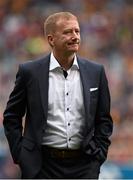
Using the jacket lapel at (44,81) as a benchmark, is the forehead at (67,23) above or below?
above

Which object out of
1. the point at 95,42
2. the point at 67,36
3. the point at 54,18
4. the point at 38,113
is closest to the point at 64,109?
the point at 38,113

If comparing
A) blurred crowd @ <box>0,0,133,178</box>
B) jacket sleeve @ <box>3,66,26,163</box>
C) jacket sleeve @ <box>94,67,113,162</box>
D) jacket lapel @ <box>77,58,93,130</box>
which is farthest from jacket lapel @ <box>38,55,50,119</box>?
blurred crowd @ <box>0,0,133,178</box>

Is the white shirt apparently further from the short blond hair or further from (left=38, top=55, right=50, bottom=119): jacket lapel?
the short blond hair

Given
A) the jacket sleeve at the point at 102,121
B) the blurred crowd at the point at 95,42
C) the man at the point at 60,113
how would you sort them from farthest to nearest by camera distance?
the blurred crowd at the point at 95,42 < the jacket sleeve at the point at 102,121 < the man at the point at 60,113

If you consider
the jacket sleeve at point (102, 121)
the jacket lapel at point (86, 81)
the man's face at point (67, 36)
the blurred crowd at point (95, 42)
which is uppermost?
the man's face at point (67, 36)

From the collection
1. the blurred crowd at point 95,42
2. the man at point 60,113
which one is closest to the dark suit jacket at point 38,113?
the man at point 60,113

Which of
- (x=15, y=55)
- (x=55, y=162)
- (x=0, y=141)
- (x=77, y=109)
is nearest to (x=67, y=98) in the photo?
(x=77, y=109)

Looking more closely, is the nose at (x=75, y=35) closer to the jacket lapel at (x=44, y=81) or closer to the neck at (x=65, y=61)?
the neck at (x=65, y=61)

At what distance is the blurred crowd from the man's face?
227 inches

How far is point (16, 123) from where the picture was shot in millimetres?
5051

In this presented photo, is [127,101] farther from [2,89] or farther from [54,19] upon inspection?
[54,19]

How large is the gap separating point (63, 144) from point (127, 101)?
7052 mm

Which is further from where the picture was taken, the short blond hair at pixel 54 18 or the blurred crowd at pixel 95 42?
the blurred crowd at pixel 95 42

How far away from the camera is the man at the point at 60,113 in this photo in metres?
4.94
